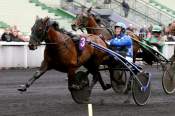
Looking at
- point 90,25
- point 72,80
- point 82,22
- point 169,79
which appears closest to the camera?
point 72,80

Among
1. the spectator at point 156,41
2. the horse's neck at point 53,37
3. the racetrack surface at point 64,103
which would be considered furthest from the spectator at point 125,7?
the horse's neck at point 53,37

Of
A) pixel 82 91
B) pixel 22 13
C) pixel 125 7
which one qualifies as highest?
pixel 125 7

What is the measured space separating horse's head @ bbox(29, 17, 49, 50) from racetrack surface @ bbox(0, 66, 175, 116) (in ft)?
3.63

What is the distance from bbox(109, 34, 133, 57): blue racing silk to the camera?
11.7m

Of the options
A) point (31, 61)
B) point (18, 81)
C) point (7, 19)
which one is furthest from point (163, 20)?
point (18, 81)

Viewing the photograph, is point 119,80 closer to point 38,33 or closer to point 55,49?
point 55,49

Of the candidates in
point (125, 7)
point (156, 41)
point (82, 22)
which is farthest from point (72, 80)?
point (125, 7)

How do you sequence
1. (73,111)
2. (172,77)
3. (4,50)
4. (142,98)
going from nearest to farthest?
(73,111) → (142,98) → (172,77) → (4,50)

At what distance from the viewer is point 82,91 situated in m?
11.4

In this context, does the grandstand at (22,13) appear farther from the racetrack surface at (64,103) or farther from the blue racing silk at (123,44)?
the blue racing silk at (123,44)

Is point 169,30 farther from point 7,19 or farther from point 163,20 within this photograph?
point 163,20

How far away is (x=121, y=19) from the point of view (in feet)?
97.1

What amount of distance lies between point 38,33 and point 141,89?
2225mm

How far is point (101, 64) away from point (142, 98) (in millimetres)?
1027
